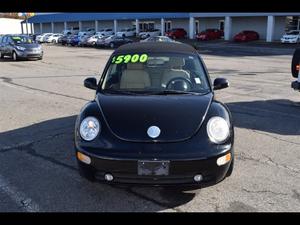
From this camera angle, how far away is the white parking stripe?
375 cm

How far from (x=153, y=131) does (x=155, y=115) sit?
0.78 ft

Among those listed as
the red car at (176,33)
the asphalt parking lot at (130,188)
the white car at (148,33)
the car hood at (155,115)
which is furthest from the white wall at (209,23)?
the car hood at (155,115)

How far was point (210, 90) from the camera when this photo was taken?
4676mm

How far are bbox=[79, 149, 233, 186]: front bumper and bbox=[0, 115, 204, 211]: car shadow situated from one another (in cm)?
11

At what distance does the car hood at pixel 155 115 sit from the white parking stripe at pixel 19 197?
1.14 meters

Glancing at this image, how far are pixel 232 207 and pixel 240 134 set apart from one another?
8.80 feet

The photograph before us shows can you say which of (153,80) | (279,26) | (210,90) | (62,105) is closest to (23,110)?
(62,105)

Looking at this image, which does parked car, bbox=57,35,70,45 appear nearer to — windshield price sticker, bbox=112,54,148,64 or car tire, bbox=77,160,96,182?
windshield price sticker, bbox=112,54,148,64

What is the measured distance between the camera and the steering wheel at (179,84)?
4660mm

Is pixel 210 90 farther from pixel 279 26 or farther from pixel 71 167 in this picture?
pixel 279 26

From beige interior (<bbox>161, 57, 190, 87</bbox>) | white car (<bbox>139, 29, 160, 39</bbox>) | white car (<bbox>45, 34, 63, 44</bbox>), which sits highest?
beige interior (<bbox>161, 57, 190, 87</bbox>)

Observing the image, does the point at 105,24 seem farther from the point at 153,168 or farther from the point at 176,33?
the point at 153,168

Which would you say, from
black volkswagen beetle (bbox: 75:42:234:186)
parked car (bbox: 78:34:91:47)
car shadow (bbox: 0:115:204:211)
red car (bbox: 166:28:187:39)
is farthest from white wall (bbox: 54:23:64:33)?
black volkswagen beetle (bbox: 75:42:234:186)

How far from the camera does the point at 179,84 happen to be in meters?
4.71
